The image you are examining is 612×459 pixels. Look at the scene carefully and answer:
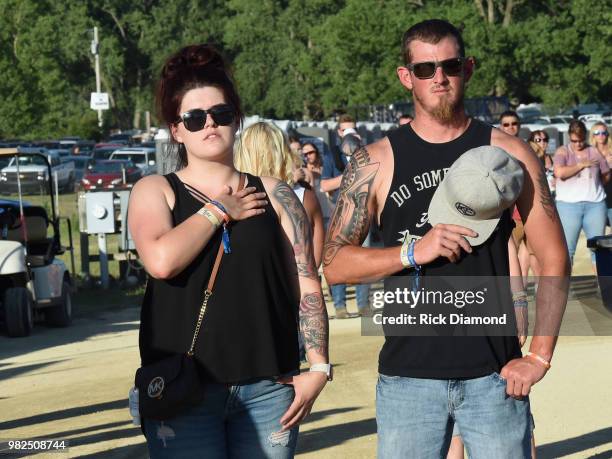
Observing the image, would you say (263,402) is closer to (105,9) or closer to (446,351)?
(446,351)

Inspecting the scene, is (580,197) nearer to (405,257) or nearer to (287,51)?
(405,257)

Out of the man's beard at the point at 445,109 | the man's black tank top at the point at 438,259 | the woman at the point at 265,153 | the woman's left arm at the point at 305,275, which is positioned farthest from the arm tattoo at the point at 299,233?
the woman at the point at 265,153

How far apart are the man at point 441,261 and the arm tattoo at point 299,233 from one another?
0.47 feet

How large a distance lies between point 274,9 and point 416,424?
75.4m

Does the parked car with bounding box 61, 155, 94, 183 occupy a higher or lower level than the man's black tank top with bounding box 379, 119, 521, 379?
lower

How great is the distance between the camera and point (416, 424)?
3924mm

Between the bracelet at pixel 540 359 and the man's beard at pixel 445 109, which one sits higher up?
the man's beard at pixel 445 109

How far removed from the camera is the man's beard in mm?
4016

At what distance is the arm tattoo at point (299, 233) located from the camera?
156 inches

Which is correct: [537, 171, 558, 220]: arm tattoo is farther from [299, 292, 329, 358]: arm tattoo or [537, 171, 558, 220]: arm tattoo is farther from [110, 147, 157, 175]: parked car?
[110, 147, 157, 175]: parked car

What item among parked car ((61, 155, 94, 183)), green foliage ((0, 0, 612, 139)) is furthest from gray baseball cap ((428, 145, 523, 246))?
parked car ((61, 155, 94, 183))

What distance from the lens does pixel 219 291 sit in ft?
12.3

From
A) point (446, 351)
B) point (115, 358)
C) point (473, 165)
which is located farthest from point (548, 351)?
point (115, 358)

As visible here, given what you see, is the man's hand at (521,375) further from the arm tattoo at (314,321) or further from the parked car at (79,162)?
the parked car at (79,162)
